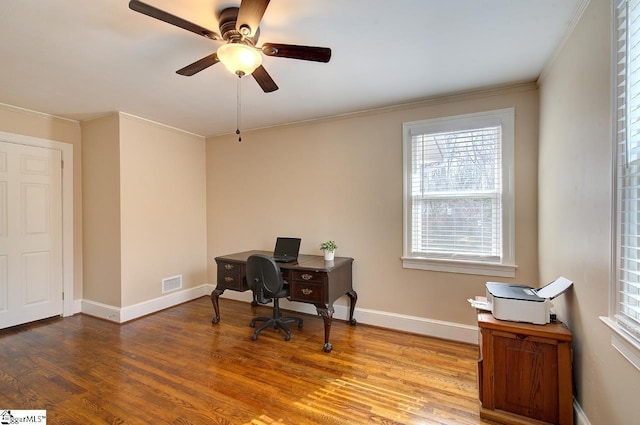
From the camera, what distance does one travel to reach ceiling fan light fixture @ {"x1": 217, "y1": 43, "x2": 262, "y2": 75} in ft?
5.47

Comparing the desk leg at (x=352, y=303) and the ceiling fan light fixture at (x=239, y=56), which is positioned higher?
the ceiling fan light fixture at (x=239, y=56)

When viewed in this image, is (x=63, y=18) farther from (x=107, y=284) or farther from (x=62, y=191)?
(x=107, y=284)

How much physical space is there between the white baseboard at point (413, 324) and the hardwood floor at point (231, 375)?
0.11 meters

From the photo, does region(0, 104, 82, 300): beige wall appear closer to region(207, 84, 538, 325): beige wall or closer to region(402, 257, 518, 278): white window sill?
region(207, 84, 538, 325): beige wall

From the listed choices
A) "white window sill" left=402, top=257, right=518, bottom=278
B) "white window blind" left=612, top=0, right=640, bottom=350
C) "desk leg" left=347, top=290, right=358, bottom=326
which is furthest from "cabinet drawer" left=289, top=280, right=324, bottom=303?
"white window blind" left=612, top=0, right=640, bottom=350

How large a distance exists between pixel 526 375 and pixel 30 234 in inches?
189

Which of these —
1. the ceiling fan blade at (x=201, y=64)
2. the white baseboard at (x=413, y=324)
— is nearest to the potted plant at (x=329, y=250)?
the white baseboard at (x=413, y=324)

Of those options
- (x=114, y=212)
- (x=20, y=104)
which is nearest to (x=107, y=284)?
(x=114, y=212)

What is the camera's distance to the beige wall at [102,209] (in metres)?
3.39

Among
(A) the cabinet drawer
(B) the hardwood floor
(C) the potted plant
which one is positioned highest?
(C) the potted plant

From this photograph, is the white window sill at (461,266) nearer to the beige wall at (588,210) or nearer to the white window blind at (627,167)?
the beige wall at (588,210)

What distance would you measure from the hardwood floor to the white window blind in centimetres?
111

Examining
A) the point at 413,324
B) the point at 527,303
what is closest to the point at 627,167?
the point at 527,303

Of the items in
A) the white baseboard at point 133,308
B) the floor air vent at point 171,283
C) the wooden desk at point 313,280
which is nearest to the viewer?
the wooden desk at point 313,280
